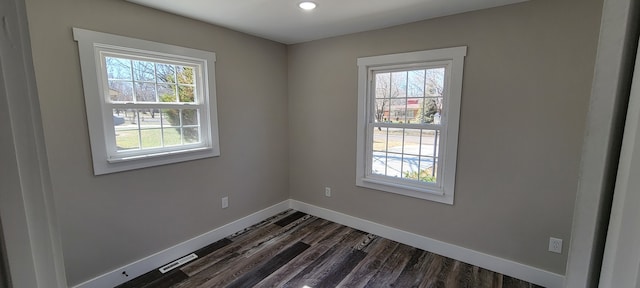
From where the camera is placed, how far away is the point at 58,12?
180 centimetres

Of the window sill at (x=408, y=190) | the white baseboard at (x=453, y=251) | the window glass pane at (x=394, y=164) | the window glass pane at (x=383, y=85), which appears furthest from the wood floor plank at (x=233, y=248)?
the window glass pane at (x=383, y=85)

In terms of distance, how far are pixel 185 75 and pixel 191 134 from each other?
57 cm

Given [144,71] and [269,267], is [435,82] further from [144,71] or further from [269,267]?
[144,71]

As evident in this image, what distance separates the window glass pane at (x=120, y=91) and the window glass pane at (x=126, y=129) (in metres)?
0.10

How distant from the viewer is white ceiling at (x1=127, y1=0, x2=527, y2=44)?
2.14m

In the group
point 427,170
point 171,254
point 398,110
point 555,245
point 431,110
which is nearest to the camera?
point 555,245

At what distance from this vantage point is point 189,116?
2.66 meters

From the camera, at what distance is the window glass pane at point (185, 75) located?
256cm

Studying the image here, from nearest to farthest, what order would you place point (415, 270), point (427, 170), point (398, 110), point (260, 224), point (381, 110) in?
point (415, 270)
point (427, 170)
point (398, 110)
point (381, 110)
point (260, 224)

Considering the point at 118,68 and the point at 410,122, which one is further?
the point at 410,122

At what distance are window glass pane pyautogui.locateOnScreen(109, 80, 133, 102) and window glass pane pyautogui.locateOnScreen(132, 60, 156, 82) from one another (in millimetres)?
96

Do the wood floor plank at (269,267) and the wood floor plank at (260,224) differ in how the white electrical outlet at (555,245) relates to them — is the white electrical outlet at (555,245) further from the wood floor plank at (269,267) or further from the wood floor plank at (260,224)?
the wood floor plank at (260,224)

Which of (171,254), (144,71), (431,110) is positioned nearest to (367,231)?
(431,110)

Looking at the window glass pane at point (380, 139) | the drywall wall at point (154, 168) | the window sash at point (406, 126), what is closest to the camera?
the drywall wall at point (154, 168)
